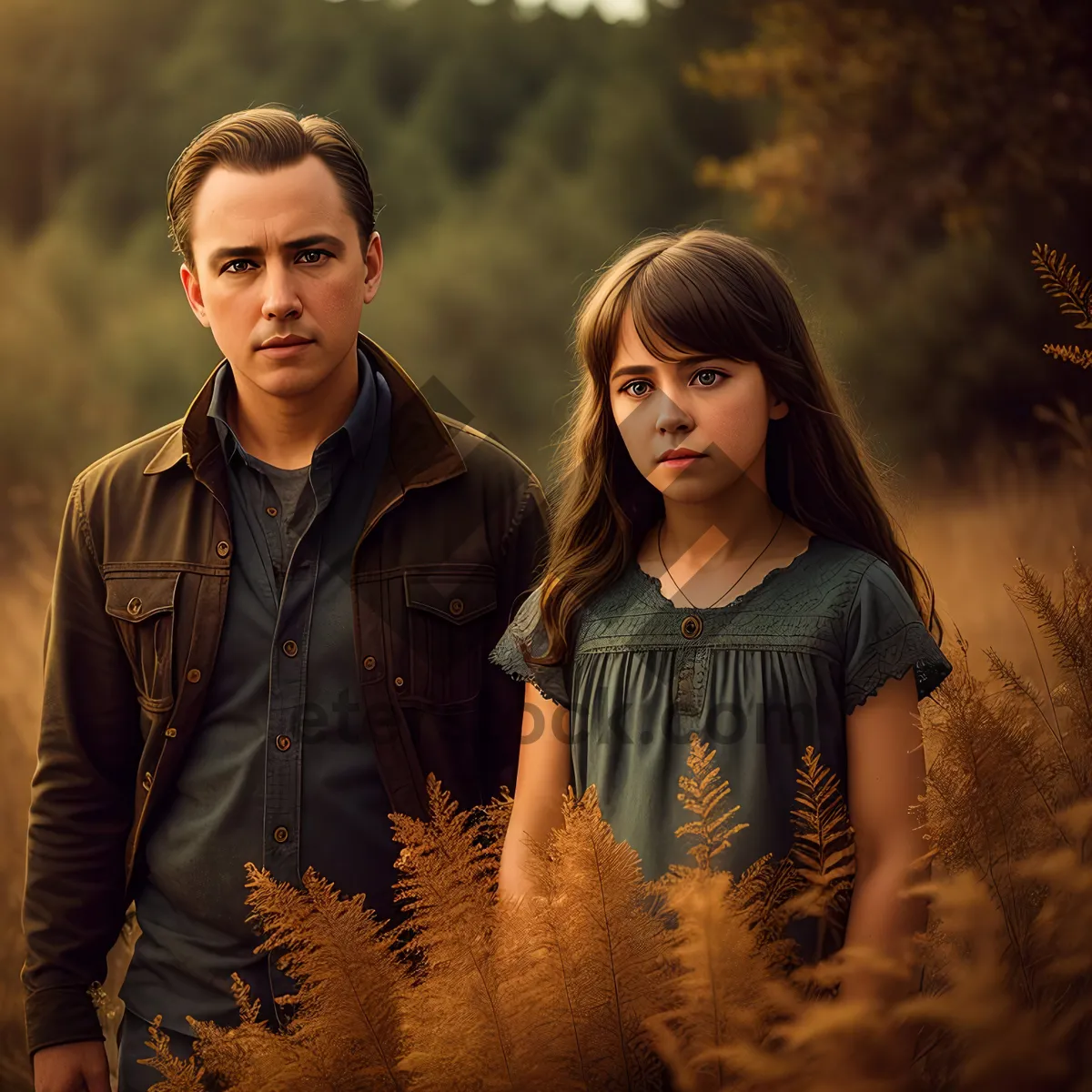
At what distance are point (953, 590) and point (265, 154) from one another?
295 centimetres

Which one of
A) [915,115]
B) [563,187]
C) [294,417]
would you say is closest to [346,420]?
[294,417]

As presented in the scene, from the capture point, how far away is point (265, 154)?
7.35 ft

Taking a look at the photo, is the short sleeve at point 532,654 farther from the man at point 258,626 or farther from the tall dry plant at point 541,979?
the tall dry plant at point 541,979

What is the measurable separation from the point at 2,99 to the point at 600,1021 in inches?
316

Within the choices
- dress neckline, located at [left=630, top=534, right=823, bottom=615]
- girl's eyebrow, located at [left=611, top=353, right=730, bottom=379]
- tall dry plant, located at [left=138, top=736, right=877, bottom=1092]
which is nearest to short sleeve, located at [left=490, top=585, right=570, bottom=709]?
dress neckline, located at [left=630, top=534, right=823, bottom=615]

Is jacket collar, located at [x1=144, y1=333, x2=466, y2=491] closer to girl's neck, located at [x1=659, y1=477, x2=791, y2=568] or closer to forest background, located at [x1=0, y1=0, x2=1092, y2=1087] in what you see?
girl's neck, located at [x1=659, y1=477, x2=791, y2=568]

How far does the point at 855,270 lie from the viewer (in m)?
6.96

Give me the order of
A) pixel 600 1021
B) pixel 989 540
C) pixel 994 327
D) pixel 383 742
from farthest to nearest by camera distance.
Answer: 1. pixel 994 327
2. pixel 989 540
3. pixel 383 742
4. pixel 600 1021

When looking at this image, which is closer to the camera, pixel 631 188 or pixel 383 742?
pixel 383 742

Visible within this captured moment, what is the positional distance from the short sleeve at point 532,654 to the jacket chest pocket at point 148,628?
650mm

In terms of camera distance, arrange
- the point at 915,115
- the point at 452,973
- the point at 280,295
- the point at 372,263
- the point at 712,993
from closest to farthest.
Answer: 1. the point at 712,993
2. the point at 452,973
3. the point at 280,295
4. the point at 372,263
5. the point at 915,115

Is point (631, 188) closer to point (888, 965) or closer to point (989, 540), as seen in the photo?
point (989, 540)

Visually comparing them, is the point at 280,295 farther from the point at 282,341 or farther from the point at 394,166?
the point at 394,166

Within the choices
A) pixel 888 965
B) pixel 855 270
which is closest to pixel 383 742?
pixel 888 965
